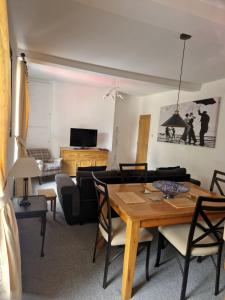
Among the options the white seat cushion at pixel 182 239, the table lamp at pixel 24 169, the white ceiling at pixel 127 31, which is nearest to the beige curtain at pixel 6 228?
the table lamp at pixel 24 169

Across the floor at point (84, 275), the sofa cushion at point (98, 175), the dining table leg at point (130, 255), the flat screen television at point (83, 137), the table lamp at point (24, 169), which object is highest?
the flat screen television at point (83, 137)

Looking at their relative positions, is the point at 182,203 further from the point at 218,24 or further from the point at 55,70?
the point at 55,70

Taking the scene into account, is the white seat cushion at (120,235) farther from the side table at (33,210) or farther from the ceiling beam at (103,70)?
the ceiling beam at (103,70)

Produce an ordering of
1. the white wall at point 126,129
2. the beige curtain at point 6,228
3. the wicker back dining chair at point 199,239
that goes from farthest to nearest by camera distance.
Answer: the white wall at point 126,129
the wicker back dining chair at point 199,239
the beige curtain at point 6,228

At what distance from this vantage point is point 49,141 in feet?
19.3

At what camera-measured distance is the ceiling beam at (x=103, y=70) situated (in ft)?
11.4

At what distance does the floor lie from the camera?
1789mm

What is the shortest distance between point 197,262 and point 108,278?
1.08m

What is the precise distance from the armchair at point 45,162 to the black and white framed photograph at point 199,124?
10.3 feet

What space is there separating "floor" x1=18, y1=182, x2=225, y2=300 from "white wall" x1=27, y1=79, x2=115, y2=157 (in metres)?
3.61

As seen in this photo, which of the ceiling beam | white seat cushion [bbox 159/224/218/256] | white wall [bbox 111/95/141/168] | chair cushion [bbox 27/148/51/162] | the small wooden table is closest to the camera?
white seat cushion [bbox 159/224/218/256]

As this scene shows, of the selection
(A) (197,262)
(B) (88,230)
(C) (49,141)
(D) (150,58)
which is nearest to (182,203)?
(A) (197,262)

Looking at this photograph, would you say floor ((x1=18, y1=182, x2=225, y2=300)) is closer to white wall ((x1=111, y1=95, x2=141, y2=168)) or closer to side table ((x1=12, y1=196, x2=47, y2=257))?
side table ((x1=12, y1=196, x2=47, y2=257))

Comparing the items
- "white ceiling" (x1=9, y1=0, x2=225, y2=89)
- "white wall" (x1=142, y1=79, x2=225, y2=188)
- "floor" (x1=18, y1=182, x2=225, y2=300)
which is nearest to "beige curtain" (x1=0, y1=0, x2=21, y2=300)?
"floor" (x1=18, y1=182, x2=225, y2=300)
